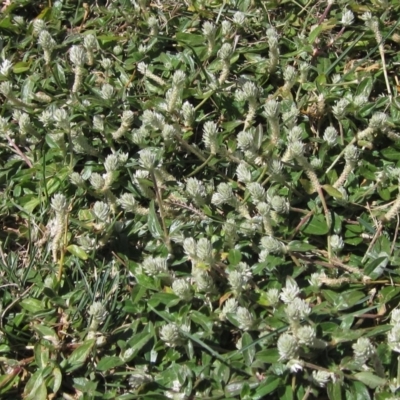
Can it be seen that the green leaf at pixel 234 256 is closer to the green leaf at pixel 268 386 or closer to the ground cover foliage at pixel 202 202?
the ground cover foliage at pixel 202 202

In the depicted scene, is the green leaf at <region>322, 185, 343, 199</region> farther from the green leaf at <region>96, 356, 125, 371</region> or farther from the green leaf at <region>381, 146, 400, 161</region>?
the green leaf at <region>96, 356, 125, 371</region>

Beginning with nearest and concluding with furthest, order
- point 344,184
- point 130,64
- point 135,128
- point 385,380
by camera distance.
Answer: point 385,380 < point 344,184 < point 135,128 < point 130,64

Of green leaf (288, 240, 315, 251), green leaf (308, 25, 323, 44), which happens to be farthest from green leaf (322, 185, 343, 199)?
green leaf (308, 25, 323, 44)

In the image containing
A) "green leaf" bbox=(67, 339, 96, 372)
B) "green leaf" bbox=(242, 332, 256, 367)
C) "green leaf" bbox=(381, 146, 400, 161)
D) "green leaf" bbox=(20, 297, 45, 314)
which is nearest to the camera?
"green leaf" bbox=(242, 332, 256, 367)

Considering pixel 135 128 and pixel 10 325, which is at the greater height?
pixel 135 128

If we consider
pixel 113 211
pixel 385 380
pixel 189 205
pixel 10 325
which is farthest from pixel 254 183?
pixel 10 325

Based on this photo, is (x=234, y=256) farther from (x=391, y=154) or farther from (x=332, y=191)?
(x=391, y=154)

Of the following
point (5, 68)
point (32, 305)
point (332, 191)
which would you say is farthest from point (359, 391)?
point (5, 68)

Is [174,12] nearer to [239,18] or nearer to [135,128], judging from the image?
[239,18]
